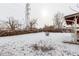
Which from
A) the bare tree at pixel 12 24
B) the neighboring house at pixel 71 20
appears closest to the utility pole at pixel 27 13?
the bare tree at pixel 12 24

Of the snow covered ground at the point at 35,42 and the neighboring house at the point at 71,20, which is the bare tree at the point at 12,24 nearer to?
the snow covered ground at the point at 35,42

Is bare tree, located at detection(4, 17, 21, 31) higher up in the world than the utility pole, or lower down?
lower down

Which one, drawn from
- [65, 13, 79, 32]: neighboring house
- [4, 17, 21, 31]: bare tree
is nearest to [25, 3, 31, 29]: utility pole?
[4, 17, 21, 31]: bare tree

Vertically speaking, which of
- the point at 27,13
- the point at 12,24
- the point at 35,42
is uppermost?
the point at 27,13

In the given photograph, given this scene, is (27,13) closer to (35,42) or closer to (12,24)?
(12,24)

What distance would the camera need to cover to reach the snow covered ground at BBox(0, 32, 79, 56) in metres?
2.16

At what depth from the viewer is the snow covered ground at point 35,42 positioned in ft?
7.08

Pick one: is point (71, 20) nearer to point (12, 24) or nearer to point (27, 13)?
point (27, 13)

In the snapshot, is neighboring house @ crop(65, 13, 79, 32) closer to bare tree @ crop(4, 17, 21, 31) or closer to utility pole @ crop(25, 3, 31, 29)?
utility pole @ crop(25, 3, 31, 29)

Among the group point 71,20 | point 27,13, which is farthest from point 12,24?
point 71,20

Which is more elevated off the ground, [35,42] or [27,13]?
[27,13]

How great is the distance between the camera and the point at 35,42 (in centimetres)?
219

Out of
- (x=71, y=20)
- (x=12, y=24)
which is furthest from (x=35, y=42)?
(x=71, y=20)

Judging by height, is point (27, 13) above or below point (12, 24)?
above
